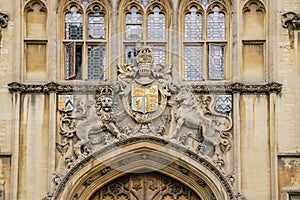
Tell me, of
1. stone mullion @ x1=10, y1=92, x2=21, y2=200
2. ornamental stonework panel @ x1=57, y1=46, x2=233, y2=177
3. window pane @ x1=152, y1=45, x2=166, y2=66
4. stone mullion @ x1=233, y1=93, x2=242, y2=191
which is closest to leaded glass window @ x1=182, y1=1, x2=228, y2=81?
window pane @ x1=152, y1=45, x2=166, y2=66

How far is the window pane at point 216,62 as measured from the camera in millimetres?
26484

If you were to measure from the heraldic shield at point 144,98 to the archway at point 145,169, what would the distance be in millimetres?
715

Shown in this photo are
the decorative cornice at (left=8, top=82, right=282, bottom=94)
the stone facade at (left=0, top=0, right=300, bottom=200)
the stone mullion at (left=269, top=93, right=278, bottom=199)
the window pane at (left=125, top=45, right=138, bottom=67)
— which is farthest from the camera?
the window pane at (left=125, top=45, right=138, bottom=67)

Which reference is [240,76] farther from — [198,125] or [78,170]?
Answer: [78,170]

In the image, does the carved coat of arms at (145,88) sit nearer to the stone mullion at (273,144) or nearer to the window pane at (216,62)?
the window pane at (216,62)

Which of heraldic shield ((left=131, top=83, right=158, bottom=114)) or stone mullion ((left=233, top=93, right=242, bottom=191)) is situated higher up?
heraldic shield ((left=131, top=83, right=158, bottom=114))

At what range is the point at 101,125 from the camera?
25.9 metres

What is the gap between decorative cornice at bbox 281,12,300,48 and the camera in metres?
26.1

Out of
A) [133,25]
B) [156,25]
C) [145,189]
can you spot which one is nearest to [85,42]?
[133,25]

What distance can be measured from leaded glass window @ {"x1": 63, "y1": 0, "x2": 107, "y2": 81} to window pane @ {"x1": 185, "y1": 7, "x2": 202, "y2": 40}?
198cm

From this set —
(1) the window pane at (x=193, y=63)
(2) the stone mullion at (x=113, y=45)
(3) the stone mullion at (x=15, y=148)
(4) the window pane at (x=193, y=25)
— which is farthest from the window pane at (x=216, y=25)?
(3) the stone mullion at (x=15, y=148)

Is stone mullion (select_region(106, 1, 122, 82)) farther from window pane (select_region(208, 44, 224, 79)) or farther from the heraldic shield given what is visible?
window pane (select_region(208, 44, 224, 79))

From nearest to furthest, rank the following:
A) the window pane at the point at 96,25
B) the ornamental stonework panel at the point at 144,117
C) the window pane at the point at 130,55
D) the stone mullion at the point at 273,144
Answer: the stone mullion at the point at 273,144 → the ornamental stonework panel at the point at 144,117 → the window pane at the point at 130,55 → the window pane at the point at 96,25

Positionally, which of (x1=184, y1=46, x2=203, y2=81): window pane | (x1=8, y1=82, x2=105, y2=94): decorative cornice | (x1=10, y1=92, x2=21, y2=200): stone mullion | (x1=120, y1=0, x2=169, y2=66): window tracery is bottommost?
(x1=10, y1=92, x2=21, y2=200): stone mullion
